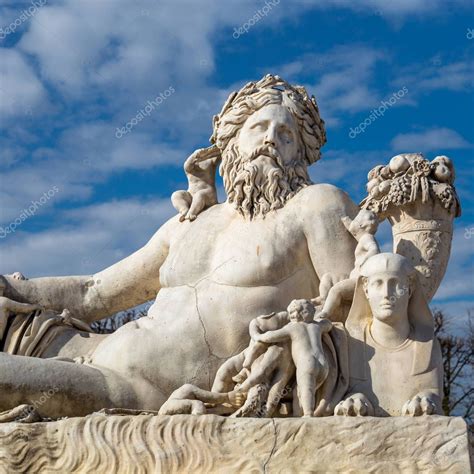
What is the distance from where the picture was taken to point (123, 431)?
18.7ft

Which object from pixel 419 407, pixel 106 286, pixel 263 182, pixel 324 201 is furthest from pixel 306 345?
pixel 106 286

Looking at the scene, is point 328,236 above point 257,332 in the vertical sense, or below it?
above

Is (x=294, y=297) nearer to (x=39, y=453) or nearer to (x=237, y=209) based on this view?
(x=237, y=209)

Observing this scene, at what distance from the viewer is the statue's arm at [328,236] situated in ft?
22.5

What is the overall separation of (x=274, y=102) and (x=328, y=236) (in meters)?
1.18

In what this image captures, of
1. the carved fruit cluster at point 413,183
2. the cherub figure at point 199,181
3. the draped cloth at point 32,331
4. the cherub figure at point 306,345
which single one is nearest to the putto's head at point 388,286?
the cherub figure at point 306,345

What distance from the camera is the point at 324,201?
6977 millimetres

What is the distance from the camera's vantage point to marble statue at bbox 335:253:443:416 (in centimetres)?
588

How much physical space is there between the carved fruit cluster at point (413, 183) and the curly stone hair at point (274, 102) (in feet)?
1.95

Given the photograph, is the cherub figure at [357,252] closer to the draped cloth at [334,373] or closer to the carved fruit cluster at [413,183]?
the draped cloth at [334,373]

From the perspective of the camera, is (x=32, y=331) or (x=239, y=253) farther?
(x=32, y=331)

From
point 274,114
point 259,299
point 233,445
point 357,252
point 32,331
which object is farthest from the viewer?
point 274,114

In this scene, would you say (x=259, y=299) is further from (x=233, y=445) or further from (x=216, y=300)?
(x=233, y=445)

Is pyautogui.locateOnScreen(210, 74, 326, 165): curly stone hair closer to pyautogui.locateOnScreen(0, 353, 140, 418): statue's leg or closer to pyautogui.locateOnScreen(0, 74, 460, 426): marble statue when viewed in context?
pyautogui.locateOnScreen(0, 74, 460, 426): marble statue
